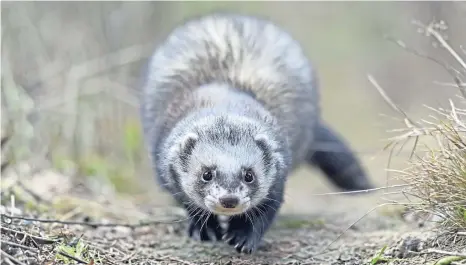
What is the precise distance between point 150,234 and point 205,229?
503 mm

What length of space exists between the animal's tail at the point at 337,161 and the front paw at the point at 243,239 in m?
2.59

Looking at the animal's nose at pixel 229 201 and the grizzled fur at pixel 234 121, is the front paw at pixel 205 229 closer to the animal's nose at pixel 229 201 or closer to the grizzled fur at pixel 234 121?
the grizzled fur at pixel 234 121

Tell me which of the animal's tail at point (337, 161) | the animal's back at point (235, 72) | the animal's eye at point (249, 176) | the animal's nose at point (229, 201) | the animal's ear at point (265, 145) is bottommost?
the animal's tail at point (337, 161)

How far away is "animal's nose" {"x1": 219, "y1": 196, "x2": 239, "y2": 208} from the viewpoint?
15.8 ft

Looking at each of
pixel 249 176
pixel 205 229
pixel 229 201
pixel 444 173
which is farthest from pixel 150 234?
pixel 444 173

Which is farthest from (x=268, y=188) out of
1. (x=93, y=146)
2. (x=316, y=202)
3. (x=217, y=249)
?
(x=93, y=146)

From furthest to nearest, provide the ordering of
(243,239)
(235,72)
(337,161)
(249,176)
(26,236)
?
(337,161) < (235,72) < (243,239) < (249,176) < (26,236)

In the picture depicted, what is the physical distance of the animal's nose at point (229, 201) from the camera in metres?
4.82

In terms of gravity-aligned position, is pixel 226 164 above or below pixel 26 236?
above

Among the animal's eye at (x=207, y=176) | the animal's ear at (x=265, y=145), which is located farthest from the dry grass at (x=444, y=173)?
the animal's eye at (x=207, y=176)

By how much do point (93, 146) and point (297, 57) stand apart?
352 centimetres

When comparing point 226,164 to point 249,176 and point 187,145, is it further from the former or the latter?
point 187,145

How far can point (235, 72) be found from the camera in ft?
21.5

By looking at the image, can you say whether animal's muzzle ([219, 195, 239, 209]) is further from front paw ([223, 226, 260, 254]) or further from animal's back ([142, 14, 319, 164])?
animal's back ([142, 14, 319, 164])
